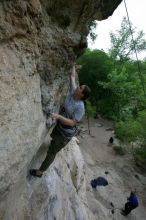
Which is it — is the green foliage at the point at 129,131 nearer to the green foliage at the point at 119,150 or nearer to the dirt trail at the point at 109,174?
the green foliage at the point at 119,150

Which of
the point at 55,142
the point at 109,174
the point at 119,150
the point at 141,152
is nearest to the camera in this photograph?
the point at 55,142

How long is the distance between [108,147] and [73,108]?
23.1 metres

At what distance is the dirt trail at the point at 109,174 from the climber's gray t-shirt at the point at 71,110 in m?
8.31

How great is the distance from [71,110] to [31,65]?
5.88 ft

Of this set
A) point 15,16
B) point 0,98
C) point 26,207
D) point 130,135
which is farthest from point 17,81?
point 130,135

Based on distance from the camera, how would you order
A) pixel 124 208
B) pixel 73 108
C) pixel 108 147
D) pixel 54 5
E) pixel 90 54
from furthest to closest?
pixel 90 54
pixel 108 147
pixel 124 208
pixel 73 108
pixel 54 5

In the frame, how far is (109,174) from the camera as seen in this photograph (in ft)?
76.1

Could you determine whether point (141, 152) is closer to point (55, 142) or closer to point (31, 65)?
point (55, 142)

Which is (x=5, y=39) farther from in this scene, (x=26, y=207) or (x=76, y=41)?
(x=26, y=207)

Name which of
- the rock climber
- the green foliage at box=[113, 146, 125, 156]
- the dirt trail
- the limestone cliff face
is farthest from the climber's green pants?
the green foliage at box=[113, 146, 125, 156]

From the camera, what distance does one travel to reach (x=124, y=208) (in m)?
18.5

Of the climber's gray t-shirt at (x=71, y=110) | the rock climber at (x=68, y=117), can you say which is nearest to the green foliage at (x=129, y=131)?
the rock climber at (x=68, y=117)

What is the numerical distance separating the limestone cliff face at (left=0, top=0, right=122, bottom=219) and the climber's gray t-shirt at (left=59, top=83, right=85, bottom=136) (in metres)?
0.18

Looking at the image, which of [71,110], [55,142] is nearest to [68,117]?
[71,110]
